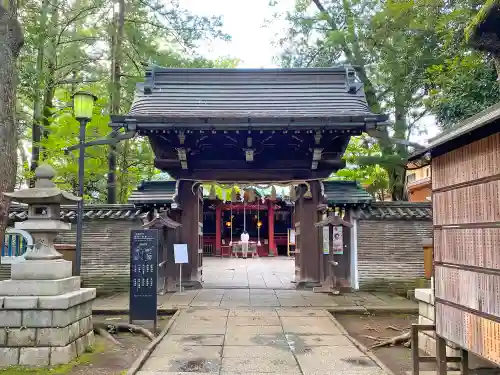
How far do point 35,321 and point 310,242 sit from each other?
300 inches

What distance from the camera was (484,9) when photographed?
5.14 m

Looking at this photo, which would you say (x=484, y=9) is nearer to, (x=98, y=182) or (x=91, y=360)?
(x=91, y=360)

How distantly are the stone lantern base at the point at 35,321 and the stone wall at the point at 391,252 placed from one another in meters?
8.10

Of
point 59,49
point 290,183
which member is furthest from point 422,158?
point 59,49

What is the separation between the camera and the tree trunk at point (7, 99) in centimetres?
667

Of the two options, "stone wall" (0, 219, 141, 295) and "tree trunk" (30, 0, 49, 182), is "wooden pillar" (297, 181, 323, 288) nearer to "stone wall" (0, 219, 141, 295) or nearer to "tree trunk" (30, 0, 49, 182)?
"stone wall" (0, 219, 141, 295)

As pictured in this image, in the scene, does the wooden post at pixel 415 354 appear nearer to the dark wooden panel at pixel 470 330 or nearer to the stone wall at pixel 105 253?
the dark wooden panel at pixel 470 330

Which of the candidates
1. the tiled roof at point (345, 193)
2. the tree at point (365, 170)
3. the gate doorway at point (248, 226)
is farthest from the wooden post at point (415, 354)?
the gate doorway at point (248, 226)

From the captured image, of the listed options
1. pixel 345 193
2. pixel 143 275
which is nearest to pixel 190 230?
pixel 143 275

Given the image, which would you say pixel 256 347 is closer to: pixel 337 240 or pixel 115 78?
pixel 337 240

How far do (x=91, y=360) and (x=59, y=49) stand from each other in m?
13.9

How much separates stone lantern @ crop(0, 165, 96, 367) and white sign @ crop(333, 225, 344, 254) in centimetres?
707

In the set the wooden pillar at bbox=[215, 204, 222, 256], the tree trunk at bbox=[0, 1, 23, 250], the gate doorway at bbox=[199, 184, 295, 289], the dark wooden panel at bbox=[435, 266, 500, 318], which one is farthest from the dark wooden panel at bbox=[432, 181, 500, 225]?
the wooden pillar at bbox=[215, 204, 222, 256]

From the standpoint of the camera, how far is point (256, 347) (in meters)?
6.48
